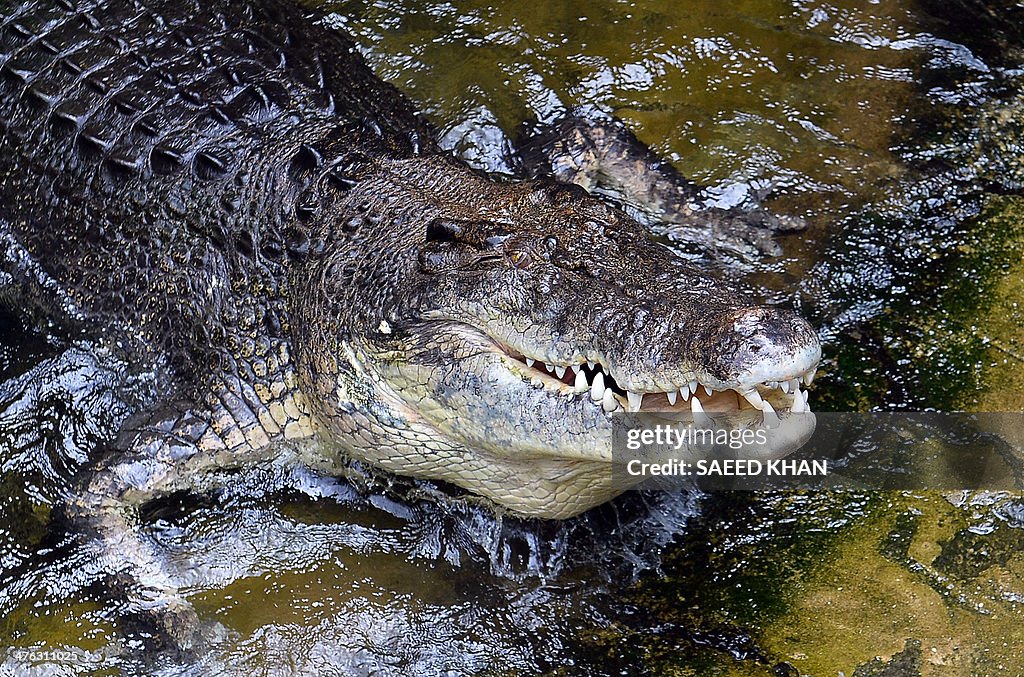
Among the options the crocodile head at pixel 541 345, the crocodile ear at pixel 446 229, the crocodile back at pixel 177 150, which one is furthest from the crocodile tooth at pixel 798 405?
the crocodile back at pixel 177 150

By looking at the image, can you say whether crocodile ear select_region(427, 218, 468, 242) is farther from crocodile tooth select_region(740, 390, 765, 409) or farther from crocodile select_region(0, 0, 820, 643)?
crocodile tooth select_region(740, 390, 765, 409)

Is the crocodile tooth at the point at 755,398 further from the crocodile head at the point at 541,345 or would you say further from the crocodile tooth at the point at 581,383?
the crocodile tooth at the point at 581,383

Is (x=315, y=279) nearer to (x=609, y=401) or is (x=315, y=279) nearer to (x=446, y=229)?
(x=446, y=229)

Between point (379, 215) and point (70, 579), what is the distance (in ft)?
5.69

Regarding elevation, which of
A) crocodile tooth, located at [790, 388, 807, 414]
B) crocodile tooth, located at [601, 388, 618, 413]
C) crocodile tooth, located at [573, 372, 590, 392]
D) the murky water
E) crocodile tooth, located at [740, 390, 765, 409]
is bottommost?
the murky water

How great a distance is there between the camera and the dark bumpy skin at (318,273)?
309 cm

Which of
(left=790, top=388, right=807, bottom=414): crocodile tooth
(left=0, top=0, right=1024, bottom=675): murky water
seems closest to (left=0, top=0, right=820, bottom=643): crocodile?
(left=790, top=388, right=807, bottom=414): crocodile tooth

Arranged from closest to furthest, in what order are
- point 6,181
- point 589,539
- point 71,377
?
point 589,539, point 71,377, point 6,181

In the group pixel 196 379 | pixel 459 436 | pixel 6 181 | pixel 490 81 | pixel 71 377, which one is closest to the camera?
pixel 459 436

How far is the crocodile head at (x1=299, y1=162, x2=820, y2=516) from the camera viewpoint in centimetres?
276

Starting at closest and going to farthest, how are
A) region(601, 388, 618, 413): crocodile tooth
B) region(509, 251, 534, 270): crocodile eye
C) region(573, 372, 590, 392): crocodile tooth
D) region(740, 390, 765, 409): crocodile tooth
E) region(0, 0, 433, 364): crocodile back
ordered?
region(740, 390, 765, 409): crocodile tooth
region(601, 388, 618, 413): crocodile tooth
region(573, 372, 590, 392): crocodile tooth
region(509, 251, 534, 270): crocodile eye
region(0, 0, 433, 364): crocodile back

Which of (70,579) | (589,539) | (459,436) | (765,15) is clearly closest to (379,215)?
(459,436)

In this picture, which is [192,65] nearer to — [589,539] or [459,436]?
[459,436]

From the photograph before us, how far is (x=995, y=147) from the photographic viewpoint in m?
4.66
